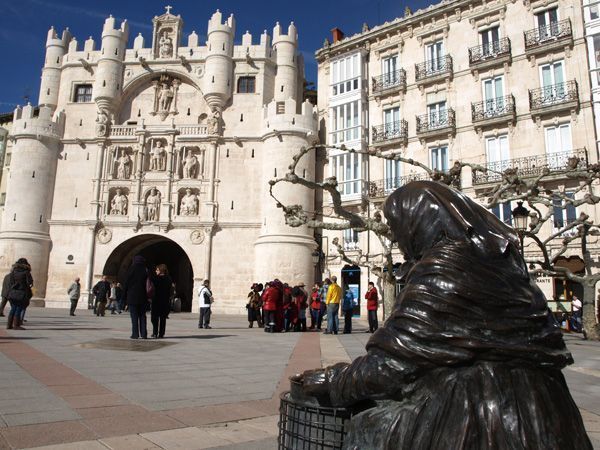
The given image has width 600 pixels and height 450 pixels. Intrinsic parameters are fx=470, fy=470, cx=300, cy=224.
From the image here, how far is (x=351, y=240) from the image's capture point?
25094 millimetres

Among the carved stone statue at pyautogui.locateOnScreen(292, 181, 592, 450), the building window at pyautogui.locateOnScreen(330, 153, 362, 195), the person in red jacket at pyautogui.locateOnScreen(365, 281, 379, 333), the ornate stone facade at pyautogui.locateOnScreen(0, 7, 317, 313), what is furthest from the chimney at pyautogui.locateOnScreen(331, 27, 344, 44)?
the carved stone statue at pyautogui.locateOnScreen(292, 181, 592, 450)

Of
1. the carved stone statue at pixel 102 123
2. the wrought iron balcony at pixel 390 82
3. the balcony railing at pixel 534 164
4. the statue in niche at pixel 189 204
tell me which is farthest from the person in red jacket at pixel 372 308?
the carved stone statue at pixel 102 123

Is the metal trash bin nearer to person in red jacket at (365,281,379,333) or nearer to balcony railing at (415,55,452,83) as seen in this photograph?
person in red jacket at (365,281,379,333)

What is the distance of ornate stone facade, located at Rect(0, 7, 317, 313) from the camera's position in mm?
26016

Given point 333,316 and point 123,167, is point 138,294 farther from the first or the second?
point 123,167

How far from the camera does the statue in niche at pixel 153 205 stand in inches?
1067

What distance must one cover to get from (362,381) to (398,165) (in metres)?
23.7

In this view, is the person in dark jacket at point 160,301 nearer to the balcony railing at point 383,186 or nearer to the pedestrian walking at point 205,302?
the pedestrian walking at point 205,302

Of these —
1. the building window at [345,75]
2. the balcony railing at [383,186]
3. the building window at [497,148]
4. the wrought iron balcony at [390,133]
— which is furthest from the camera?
the building window at [345,75]

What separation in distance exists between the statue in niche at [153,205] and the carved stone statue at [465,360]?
26897 mm

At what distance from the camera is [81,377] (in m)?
5.05

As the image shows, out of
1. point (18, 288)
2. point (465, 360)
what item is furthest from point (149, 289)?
point (465, 360)

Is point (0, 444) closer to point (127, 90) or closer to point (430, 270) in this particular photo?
point (430, 270)

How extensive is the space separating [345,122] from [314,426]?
2562 centimetres
